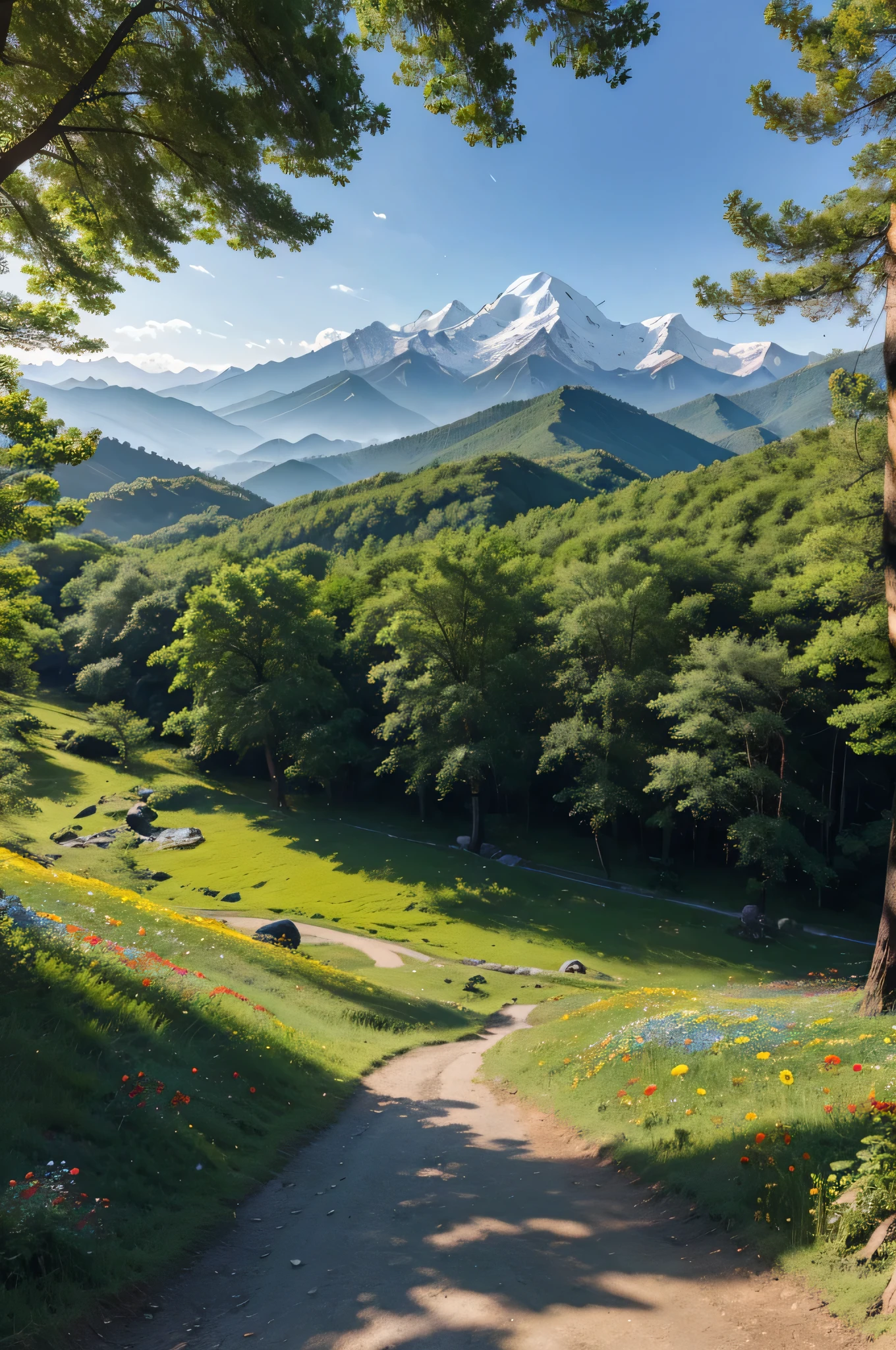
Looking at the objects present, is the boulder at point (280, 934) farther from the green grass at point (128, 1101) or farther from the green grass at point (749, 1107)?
the green grass at point (749, 1107)

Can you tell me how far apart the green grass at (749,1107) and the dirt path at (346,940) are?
13.1 meters

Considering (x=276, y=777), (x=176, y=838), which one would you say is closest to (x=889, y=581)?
(x=176, y=838)

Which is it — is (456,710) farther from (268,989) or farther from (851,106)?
(851,106)

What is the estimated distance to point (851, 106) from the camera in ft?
29.3

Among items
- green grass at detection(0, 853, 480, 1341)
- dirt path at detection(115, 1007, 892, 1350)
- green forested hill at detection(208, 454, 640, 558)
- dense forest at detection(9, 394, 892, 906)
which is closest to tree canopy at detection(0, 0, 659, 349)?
green grass at detection(0, 853, 480, 1341)

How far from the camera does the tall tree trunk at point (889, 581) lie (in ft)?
24.8

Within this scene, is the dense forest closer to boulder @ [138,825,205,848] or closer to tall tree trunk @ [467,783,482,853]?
tall tree trunk @ [467,783,482,853]

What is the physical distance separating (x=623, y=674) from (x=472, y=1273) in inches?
1373

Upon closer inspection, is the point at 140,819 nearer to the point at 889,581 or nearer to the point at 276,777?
the point at 276,777

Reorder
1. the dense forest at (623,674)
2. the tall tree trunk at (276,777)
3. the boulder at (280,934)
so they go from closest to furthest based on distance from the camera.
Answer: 1. the boulder at (280,934)
2. the dense forest at (623,674)
3. the tall tree trunk at (276,777)

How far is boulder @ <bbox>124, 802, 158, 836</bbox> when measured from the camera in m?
44.4

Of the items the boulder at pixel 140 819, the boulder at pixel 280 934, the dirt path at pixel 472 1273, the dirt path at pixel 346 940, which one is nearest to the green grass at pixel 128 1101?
the dirt path at pixel 472 1273

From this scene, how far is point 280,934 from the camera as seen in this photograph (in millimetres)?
23500

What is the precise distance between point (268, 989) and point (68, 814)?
36.8 m
